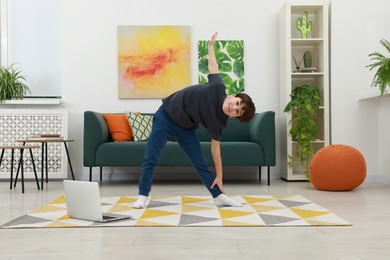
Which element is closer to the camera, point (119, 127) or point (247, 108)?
point (247, 108)

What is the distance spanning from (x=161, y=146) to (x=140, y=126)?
6.20 ft

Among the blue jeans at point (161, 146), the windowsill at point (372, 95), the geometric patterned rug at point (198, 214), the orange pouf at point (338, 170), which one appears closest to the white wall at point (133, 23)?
the windowsill at point (372, 95)

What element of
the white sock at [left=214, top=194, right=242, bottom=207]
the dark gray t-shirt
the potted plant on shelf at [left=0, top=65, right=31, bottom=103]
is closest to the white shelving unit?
the white sock at [left=214, top=194, right=242, bottom=207]

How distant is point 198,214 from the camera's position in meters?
2.86

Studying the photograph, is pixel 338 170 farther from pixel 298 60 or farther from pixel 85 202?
pixel 85 202

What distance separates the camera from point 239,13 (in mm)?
5430

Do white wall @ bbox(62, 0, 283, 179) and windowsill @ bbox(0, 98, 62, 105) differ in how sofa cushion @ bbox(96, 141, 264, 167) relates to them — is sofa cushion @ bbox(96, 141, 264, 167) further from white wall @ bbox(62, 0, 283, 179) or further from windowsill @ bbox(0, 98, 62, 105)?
windowsill @ bbox(0, 98, 62, 105)

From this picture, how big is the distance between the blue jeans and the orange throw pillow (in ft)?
Answer: 6.24

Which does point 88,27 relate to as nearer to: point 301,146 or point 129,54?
point 129,54

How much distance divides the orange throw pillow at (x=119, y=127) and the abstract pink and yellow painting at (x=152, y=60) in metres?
0.41

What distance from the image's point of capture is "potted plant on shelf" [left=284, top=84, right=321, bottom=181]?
16.0 ft

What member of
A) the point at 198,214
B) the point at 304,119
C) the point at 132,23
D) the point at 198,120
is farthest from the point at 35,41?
the point at 198,214

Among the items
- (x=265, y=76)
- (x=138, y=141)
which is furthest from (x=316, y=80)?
(x=138, y=141)

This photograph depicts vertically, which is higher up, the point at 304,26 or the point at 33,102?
the point at 304,26
